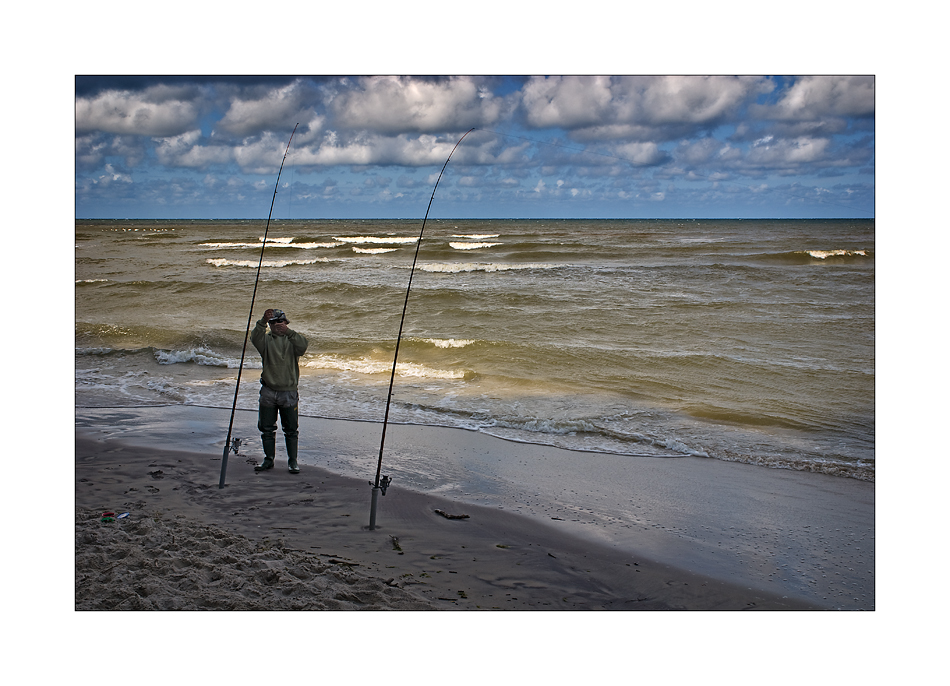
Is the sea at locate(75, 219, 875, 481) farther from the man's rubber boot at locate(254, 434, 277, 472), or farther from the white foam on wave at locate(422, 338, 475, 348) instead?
the man's rubber boot at locate(254, 434, 277, 472)

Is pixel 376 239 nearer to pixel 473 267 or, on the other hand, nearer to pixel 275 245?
pixel 275 245

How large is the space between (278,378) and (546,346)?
5.23 m

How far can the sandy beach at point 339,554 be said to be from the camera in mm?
2707

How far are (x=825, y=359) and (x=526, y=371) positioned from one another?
154 inches

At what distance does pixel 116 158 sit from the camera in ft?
15.3

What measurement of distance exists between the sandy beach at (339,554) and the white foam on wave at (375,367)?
3233mm

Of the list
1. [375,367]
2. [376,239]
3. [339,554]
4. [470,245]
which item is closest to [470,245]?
[470,245]

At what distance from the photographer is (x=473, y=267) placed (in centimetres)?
1972

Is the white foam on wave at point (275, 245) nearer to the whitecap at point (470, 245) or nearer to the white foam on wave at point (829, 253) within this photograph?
the whitecap at point (470, 245)

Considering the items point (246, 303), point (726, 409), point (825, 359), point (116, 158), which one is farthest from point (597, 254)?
point (116, 158)

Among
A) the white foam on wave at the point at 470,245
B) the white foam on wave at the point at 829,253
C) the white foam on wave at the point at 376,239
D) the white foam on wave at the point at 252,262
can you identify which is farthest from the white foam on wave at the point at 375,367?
the white foam on wave at the point at 376,239

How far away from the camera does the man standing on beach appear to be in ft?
13.3

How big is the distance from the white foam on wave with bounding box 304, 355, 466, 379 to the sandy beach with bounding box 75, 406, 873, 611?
323 centimetres
